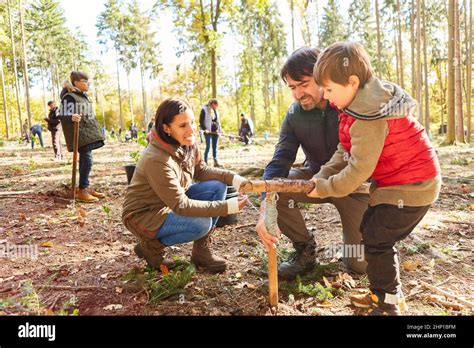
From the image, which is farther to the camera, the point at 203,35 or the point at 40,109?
the point at 40,109

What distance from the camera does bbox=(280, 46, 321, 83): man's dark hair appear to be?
2.40 m

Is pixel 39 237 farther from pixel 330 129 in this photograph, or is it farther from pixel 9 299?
pixel 330 129

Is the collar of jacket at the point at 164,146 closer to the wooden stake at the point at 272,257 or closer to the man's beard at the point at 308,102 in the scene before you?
the wooden stake at the point at 272,257

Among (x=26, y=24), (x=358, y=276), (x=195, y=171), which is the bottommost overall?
(x=358, y=276)

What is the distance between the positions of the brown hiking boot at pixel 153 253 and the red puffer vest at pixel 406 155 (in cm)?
166

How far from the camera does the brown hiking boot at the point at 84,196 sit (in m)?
5.23

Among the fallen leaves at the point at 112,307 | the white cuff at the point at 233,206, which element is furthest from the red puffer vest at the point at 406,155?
the fallen leaves at the point at 112,307

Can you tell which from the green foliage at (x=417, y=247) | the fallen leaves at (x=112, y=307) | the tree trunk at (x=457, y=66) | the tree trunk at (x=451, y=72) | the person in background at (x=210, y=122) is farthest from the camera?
the tree trunk at (x=451, y=72)

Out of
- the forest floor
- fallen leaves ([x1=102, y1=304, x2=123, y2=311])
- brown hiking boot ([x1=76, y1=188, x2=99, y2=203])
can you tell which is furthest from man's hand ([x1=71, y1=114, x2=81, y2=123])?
fallen leaves ([x1=102, y1=304, x2=123, y2=311])

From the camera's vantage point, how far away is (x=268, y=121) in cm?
3186
